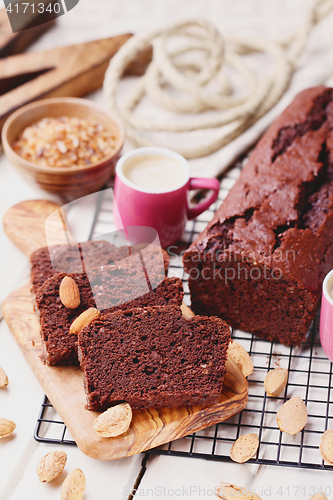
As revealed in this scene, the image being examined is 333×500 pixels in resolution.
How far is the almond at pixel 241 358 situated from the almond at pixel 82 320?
1.98ft

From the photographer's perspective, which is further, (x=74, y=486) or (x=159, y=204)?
(x=159, y=204)

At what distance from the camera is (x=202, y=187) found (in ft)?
9.07

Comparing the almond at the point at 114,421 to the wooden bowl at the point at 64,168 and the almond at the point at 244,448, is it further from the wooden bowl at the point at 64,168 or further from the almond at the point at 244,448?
the wooden bowl at the point at 64,168

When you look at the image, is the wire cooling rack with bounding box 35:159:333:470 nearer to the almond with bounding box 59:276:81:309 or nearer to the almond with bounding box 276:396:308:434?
the almond with bounding box 276:396:308:434

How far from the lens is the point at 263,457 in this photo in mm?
2043

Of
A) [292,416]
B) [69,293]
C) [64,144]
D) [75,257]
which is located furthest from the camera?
[64,144]

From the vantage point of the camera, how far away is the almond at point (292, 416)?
2.07 meters

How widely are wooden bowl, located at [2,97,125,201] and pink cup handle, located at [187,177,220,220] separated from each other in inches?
19.4

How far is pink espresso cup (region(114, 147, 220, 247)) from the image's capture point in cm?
261

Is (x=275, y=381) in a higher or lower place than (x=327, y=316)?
lower

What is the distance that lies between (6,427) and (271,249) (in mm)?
1324

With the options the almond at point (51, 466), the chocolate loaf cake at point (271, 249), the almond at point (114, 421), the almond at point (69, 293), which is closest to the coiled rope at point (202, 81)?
the chocolate loaf cake at point (271, 249)

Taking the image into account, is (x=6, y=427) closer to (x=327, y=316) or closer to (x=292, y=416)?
(x=292, y=416)

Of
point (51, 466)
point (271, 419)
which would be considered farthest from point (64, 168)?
point (271, 419)
